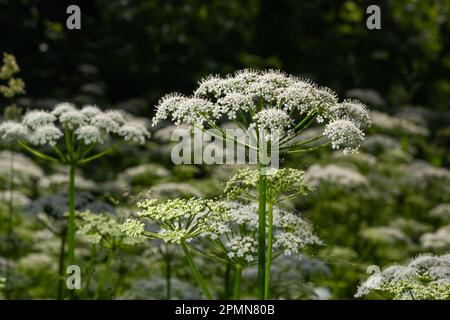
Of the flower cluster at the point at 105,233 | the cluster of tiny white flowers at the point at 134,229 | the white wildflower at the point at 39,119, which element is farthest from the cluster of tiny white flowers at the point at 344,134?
the white wildflower at the point at 39,119

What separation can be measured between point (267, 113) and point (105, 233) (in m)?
1.92

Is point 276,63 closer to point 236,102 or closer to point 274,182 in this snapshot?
point 274,182

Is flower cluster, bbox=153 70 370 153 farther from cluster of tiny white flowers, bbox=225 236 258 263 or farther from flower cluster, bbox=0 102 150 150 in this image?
flower cluster, bbox=0 102 150 150

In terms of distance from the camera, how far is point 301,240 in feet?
13.1

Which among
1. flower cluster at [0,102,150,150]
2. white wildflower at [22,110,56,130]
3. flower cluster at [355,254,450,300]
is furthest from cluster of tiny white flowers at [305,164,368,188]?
white wildflower at [22,110,56,130]

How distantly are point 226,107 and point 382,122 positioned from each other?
667 centimetres

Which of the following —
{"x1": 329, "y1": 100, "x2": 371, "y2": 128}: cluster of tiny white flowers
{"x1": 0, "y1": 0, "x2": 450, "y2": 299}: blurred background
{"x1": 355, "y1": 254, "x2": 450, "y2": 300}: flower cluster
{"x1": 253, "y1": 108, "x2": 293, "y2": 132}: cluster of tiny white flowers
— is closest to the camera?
{"x1": 253, "y1": 108, "x2": 293, "y2": 132}: cluster of tiny white flowers

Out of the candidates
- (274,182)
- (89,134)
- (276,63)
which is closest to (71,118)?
(89,134)

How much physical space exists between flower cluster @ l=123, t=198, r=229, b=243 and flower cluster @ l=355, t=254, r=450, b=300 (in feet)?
3.74

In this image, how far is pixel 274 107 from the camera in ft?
12.3

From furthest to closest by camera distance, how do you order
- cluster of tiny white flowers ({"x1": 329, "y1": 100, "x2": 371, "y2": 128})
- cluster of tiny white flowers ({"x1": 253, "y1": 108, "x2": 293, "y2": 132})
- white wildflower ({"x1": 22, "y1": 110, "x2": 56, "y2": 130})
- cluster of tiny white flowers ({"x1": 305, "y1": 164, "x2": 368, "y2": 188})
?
cluster of tiny white flowers ({"x1": 305, "y1": 164, "x2": 368, "y2": 188}) → white wildflower ({"x1": 22, "y1": 110, "x2": 56, "y2": 130}) → cluster of tiny white flowers ({"x1": 329, "y1": 100, "x2": 371, "y2": 128}) → cluster of tiny white flowers ({"x1": 253, "y1": 108, "x2": 293, "y2": 132})

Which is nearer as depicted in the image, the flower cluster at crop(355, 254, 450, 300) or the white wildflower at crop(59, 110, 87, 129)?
the flower cluster at crop(355, 254, 450, 300)

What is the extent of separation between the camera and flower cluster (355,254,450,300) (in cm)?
383
